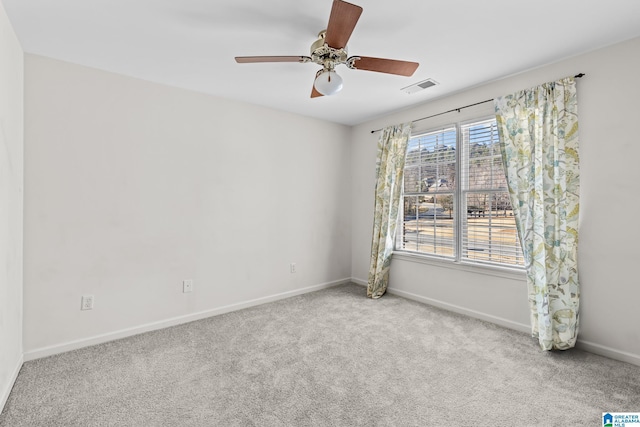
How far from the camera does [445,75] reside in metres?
2.91

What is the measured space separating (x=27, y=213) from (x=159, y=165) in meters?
1.06

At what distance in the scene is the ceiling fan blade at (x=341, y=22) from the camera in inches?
59.2

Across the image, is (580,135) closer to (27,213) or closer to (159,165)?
(159,165)

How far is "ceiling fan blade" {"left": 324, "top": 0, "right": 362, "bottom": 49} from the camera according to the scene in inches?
59.2

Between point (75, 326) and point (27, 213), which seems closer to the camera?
point (27, 213)

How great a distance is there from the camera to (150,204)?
2984 millimetres

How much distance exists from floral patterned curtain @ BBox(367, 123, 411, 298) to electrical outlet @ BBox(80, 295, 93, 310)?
2.99m

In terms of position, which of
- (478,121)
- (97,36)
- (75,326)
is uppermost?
(97,36)

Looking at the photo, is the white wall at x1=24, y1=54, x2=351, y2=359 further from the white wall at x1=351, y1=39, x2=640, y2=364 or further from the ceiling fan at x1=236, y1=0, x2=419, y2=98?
the white wall at x1=351, y1=39, x2=640, y2=364

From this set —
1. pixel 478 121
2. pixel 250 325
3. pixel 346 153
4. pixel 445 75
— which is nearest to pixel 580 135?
pixel 478 121

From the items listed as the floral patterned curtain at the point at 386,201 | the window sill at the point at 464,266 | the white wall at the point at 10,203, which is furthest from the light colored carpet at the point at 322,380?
the floral patterned curtain at the point at 386,201

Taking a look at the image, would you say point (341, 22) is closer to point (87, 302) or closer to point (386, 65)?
point (386, 65)

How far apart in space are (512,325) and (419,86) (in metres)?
2.55

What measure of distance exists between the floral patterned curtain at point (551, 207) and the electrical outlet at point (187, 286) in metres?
3.25
